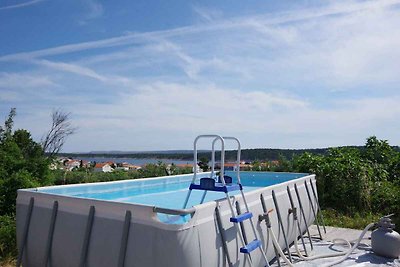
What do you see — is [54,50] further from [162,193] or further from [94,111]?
[162,193]

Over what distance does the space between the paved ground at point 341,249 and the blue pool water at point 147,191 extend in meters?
1.53

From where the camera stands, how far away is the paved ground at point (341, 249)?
5.16m

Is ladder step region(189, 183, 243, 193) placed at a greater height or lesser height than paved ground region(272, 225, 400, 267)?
greater

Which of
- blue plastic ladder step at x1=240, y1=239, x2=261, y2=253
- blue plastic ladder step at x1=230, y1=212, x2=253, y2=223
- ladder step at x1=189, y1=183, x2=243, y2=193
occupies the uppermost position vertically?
ladder step at x1=189, y1=183, x2=243, y2=193

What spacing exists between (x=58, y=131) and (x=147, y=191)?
15.5 meters

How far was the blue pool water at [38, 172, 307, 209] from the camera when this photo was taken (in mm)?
5504

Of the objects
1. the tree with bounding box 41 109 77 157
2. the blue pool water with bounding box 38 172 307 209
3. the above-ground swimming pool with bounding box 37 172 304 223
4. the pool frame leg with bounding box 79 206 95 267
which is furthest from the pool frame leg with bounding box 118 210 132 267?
the tree with bounding box 41 109 77 157

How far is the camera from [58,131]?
20766 millimetres

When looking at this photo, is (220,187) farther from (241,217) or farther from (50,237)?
(50,237)

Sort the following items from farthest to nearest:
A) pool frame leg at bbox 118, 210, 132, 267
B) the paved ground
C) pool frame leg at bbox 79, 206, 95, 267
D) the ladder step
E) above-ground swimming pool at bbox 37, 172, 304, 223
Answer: above-ground swimming pool at bbox 37, 172, 304, 223 → the paved ground → the ladder step → pool frame leg at bbox 79, 206, 95, 267 → pool frame leg at bbox 118, 210, 132, 267

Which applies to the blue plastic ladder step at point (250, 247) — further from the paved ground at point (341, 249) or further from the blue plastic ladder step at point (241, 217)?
the paved ground at point (341, 249)

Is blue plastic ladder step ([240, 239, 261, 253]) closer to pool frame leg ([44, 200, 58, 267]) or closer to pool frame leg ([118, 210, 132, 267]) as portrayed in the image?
pool frame leg ([118, 210, 132, 267])

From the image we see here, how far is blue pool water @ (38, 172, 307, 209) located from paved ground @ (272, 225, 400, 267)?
1.53 m

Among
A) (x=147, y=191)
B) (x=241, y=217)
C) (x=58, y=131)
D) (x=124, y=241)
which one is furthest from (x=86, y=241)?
(x=58, y=131)
